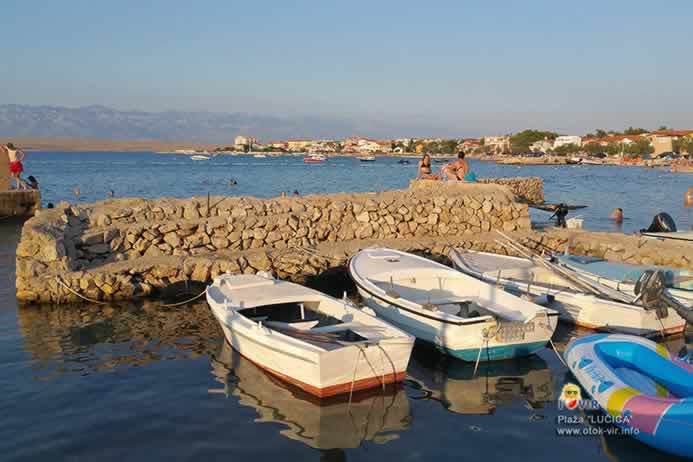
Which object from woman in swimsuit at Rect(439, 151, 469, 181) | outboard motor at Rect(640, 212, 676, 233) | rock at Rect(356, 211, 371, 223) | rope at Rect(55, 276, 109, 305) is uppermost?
woman in swimsuit at Rect(439, 151, 469, 181)

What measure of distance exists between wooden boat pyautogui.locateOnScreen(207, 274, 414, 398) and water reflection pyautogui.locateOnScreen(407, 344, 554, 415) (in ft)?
2.59

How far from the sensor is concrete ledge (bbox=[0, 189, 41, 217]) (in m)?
24.0

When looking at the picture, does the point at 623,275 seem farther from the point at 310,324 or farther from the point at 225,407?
the point at 225,407

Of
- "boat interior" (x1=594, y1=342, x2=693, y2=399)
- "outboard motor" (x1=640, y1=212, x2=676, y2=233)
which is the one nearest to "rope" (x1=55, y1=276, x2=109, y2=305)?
"boat interior" (x1=594, y1=342, x2=693, y2=399)

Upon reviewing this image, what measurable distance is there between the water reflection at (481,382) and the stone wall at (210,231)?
5131 millimetres

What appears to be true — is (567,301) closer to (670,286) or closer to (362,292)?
(670,286)

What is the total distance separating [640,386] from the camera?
276 inches

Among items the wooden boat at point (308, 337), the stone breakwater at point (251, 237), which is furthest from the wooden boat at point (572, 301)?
the wooden boat at point (308, 337)

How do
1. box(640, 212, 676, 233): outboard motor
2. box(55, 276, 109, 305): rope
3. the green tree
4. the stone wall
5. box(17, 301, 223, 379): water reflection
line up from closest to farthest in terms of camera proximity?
box(17, 301, 223, 379): water reflection → box(55, 276, 109, 305): rope → the stone wall → box(640, 212, 676, 233): outboard motor → the green tree

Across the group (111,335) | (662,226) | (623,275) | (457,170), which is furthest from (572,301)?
(457,170)

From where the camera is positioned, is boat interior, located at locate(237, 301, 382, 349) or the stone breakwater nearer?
boat interior, located at locate(237, 301, 382, 349)

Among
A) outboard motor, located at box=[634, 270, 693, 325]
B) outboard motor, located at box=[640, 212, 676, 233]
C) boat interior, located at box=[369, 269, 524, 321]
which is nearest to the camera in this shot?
outboard motor, located at box=[634, 270, 693, 325]

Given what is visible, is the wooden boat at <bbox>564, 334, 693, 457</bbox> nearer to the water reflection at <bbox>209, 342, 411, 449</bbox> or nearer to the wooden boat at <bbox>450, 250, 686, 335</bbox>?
the wooden boat at <bbox>450, 250, 686, 335</bbox>

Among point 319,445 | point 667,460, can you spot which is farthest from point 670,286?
point 319,445
